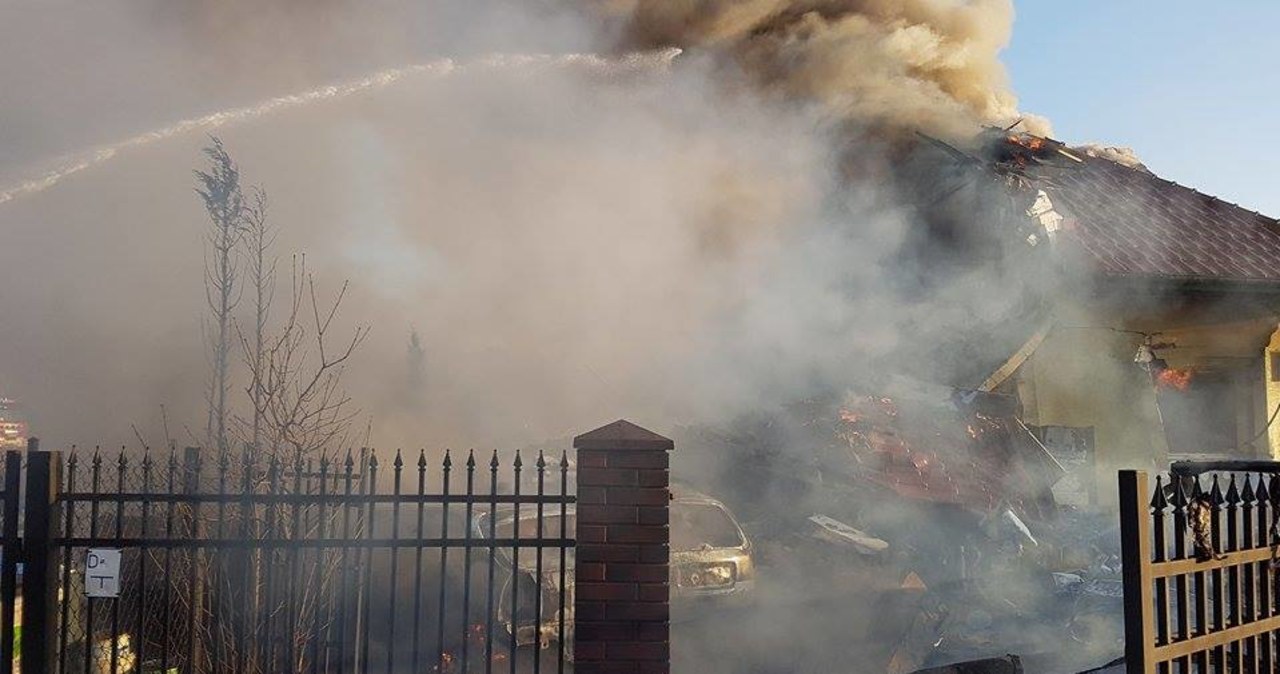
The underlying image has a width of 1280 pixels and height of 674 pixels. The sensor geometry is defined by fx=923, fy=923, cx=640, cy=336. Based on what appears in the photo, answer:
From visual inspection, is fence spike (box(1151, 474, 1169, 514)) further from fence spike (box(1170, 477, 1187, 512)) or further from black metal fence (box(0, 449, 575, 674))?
black metal fence (box(0, 449, 575, 674))

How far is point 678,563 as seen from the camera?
22.5 ft

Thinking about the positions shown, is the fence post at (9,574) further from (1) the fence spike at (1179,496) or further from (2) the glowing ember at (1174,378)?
(2) the glowing ember at (1174,378)

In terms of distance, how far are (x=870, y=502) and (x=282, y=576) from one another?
6.15 metres

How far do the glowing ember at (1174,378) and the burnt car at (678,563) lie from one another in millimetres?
7143

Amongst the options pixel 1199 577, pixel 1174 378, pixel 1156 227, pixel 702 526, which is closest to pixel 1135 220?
pixel 1156 227

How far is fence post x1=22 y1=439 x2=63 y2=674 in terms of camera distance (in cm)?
374

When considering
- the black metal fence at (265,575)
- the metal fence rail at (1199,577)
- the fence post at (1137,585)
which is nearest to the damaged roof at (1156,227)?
the metal fence rail at (1199,577)

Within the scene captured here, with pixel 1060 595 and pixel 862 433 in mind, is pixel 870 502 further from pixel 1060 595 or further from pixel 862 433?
pixel 1060 595

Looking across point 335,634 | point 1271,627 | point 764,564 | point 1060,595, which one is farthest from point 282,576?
point 1060,595

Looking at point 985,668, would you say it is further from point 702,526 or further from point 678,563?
point 702,526

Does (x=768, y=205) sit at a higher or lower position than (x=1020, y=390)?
higher

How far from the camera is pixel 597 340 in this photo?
1184cm

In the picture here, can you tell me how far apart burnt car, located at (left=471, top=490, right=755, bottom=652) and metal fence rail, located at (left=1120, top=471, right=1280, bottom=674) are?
11.0 ft

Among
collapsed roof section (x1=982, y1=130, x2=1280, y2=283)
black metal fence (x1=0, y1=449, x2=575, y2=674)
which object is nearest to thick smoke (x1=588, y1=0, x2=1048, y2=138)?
collapsed roof section (x1=982, y1=130, x2=1280, y2=283)
